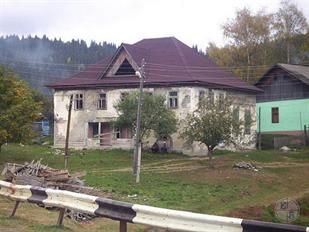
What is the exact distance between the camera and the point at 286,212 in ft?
46.1

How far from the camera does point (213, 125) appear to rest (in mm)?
36562

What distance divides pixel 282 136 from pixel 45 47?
75700mm

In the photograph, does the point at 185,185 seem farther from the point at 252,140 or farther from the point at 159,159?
the point at 252,140

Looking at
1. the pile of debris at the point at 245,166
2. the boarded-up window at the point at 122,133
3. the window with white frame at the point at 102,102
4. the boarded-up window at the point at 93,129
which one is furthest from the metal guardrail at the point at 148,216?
the boarded-up window at the point at 93,129

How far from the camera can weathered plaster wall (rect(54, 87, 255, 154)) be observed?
47938mm

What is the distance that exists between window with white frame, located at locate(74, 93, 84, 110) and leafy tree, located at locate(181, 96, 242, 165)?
54.8 feet

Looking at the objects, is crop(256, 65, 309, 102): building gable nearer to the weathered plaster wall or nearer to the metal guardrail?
the weathered plaster wall

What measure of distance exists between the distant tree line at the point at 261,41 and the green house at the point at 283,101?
7.42 m

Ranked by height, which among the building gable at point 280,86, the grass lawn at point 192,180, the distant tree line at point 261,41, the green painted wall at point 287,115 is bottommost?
the grass lawn at point 192,180

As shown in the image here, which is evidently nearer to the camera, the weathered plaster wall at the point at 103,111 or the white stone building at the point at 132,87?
the weathered plaster wall at the point at 103,111

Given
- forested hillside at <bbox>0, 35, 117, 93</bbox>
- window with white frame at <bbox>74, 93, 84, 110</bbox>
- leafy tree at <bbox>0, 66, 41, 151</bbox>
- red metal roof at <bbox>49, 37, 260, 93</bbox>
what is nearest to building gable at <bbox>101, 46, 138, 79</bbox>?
red metal roof at <bbox>49, 37, 260, 93</bbox>

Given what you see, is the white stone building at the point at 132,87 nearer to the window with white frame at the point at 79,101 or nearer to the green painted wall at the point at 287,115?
the window with white frame at the point at 79,101

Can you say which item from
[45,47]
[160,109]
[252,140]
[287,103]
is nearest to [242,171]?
[160,109]

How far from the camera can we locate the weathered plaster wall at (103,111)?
157ft
